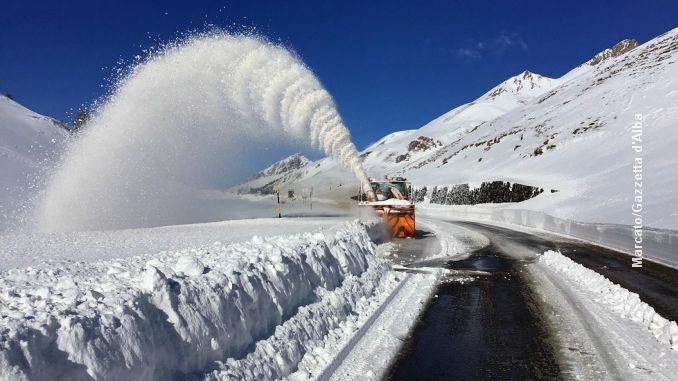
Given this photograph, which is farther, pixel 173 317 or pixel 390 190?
pixel 390 190

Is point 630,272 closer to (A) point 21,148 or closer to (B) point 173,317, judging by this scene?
(B) point 173,317

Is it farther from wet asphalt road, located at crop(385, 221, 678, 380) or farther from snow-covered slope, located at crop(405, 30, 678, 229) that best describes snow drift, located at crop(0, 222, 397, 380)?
snow-covered slope, located at crop(405, 30, 678, 229)

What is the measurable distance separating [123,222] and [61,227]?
2.23 metres

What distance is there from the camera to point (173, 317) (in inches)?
164

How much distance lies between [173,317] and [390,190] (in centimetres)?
1740

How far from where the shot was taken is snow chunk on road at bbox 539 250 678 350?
21.0 ft

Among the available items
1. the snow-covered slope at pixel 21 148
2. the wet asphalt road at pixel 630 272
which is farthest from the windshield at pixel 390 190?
the snow-covered slope at pixel 21 148

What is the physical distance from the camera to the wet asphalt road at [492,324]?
5.42 meters

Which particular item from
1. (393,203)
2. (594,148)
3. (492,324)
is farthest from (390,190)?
(594,148)

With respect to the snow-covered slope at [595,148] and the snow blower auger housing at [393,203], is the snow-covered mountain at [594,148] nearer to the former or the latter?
the snow-covered slope at [595,148]

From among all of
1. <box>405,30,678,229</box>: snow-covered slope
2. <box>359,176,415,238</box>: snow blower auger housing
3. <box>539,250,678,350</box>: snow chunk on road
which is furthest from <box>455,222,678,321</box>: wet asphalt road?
<box>405,30,678,229</box>: snow-covered slope

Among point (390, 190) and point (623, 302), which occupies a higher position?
point (390, 190)

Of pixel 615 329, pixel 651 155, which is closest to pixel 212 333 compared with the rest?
pixel 615 329

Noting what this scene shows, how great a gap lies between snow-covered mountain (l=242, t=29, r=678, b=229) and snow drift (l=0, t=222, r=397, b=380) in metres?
24.3
